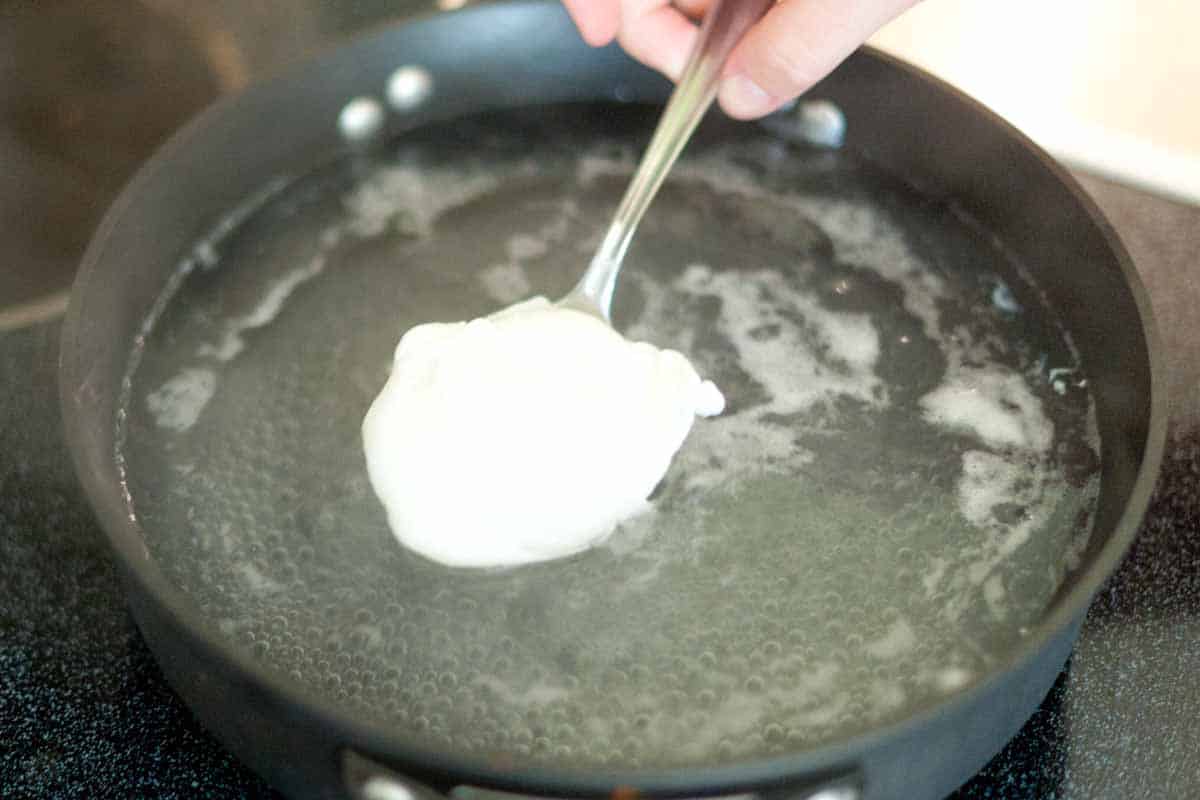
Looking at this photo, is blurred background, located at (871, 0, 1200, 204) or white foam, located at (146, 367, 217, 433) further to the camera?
blurred background, located at (871, 0, 1200, 204)

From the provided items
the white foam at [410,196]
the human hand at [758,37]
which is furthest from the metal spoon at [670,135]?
the white foam at [410,196]

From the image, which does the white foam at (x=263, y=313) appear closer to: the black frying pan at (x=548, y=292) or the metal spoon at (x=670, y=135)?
the black frying pan at (x=548, y=292)

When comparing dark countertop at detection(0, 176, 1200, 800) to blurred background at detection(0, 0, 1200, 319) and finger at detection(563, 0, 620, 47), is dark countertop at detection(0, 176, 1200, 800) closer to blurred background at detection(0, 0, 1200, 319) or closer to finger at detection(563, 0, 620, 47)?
blurred background at detection(0, 0, 1200, 319)

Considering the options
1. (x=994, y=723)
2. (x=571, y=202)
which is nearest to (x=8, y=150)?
(x=571, y=202)

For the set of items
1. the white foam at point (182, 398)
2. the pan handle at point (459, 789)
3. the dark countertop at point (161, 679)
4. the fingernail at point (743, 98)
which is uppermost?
the fingernail at point (743, 98)

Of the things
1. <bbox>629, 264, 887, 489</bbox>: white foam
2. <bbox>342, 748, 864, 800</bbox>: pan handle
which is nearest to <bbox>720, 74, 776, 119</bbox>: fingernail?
<bbox>629, 264, 887, 489</bbox>: white foam

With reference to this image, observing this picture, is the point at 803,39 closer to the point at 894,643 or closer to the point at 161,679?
the point at 894,643
